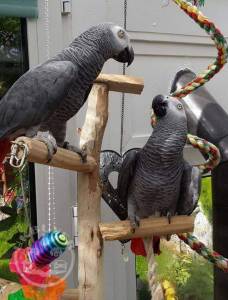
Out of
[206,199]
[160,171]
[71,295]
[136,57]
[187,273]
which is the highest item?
[136,57]

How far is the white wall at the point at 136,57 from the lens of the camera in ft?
4.20

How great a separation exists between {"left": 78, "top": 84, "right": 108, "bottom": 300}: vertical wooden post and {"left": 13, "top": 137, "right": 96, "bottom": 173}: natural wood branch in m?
0.04


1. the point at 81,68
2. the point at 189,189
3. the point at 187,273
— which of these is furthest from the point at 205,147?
the point at 187,273

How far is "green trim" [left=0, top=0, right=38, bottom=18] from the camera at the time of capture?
1.14 m

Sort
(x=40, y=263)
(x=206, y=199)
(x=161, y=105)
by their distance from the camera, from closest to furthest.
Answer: (x=40, y=263)
(x=161, y=105)
(x=206, y=199)

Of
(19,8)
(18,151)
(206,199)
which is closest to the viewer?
(18,151)

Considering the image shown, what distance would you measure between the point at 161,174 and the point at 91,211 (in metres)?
0.16

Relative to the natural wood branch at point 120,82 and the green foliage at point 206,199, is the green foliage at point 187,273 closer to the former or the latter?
the green foliage at point 206,199

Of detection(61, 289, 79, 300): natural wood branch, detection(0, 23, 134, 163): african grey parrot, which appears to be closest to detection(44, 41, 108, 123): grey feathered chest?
detection(0, 23, 134, 163): african grey parrot

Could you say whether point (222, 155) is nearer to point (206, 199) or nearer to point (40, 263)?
point (206, 199)

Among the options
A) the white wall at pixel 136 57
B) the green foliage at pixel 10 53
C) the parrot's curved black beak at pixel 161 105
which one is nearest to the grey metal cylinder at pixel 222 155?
the white wall at pixel 136 57

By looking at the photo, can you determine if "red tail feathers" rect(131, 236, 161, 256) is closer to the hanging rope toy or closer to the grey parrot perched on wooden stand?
the grey parrot perched on wooden stand

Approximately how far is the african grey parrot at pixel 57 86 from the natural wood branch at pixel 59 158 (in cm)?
2

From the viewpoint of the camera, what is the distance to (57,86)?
760 mm
